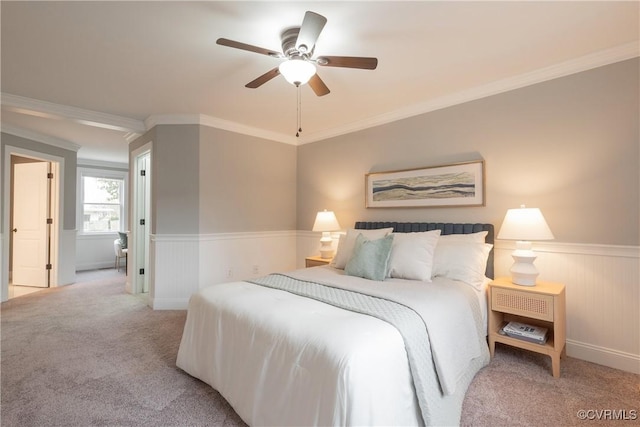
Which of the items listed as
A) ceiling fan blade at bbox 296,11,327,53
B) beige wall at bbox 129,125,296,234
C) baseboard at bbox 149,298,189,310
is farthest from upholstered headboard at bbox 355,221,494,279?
baseboard at bbox 149,298,189,310

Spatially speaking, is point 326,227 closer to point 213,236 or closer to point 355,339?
point 213,236

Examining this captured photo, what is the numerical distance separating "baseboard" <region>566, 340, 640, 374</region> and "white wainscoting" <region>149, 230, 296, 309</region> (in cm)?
363

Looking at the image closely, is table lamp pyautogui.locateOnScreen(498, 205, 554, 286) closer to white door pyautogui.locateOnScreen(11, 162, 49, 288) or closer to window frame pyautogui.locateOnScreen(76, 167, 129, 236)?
white door pyautogui.locateOnScreen(11, 162, 49, 288)

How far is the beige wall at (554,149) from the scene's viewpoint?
234cm

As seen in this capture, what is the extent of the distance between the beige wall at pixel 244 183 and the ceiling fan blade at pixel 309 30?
2.45 meters

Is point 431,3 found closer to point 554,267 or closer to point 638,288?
point 554,267

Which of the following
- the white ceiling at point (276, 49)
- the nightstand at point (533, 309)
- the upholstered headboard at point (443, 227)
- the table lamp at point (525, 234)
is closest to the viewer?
the white ceiling at point (276, 49)

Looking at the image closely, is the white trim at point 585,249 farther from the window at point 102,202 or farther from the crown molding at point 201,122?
the window at point 102,202

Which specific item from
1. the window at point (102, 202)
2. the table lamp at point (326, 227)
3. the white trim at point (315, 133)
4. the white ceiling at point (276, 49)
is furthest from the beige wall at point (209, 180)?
the window at point (102, 202)

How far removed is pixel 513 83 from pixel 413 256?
1860 mm

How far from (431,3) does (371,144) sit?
2.10 meters

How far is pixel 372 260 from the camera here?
2600mm

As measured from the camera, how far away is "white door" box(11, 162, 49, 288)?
502cm

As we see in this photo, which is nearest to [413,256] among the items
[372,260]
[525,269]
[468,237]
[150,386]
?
[372,260]
